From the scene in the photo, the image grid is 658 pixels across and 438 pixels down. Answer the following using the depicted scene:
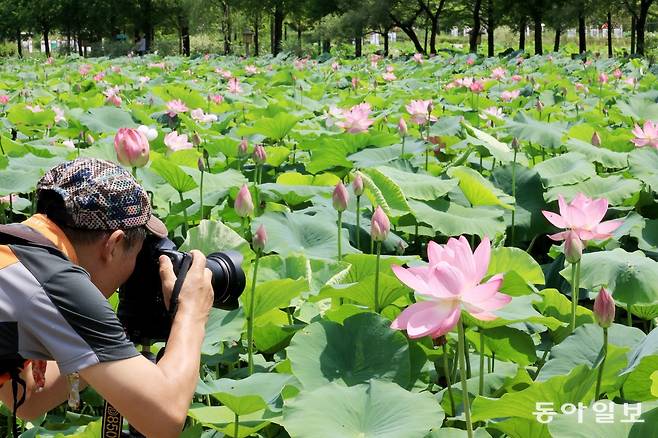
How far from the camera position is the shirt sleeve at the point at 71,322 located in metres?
1.20

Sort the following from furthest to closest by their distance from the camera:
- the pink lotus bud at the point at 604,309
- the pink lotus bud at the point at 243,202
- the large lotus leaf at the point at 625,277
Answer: the pink lotus bud at the point at 243,202, the large lotus leaf at the point at 625,277, the pink lotus bud at the point at 604,309

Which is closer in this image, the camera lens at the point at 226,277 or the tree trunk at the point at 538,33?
the camera lens at the point at 226,277

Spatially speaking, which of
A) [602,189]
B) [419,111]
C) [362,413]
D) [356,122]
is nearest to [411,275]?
[362,413]

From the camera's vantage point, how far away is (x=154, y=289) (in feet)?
4.85

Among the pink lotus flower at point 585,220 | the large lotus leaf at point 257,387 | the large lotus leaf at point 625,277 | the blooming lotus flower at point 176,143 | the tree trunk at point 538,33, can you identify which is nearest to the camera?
the large lotus leaf at point 257,387

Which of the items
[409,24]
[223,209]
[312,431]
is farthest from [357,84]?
[409,24]

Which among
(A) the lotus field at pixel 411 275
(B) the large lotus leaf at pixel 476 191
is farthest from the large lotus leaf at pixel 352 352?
(B) the large lotus leaf at pixel 476 191

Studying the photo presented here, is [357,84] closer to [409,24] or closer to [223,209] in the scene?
[223,209]

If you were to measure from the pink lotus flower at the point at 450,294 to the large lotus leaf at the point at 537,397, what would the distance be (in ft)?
0.54

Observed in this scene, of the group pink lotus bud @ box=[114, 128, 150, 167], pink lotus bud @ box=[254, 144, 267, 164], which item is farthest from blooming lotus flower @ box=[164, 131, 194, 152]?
pink lotus bud @ box=[114, 128, 150, 167]

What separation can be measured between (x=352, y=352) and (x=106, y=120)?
9.56ft

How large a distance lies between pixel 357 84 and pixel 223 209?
400 centimetres

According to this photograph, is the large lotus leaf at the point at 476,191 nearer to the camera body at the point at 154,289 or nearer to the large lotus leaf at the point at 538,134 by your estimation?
the large lotus leaf at the point at 538,134

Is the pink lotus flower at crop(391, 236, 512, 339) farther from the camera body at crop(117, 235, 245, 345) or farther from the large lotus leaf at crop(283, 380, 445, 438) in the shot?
the camera body at crop(117, 235, 245, 345)
